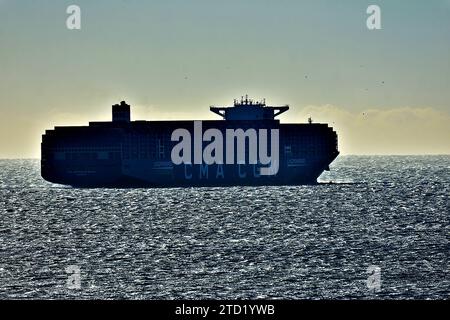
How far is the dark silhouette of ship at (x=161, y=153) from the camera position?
524 feet

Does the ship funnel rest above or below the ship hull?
above

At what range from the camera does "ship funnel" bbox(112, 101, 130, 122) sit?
169125 millimetres

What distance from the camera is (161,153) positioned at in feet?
548
